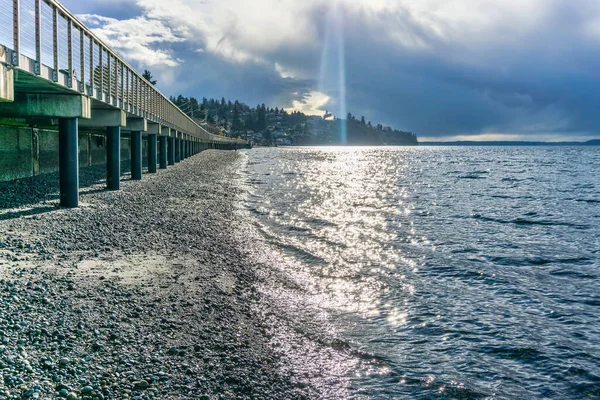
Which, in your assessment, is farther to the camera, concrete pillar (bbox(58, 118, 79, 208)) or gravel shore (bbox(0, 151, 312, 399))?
concrete pillar (bbox(58, 118, 79, 208))

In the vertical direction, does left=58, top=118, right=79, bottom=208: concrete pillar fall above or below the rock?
above

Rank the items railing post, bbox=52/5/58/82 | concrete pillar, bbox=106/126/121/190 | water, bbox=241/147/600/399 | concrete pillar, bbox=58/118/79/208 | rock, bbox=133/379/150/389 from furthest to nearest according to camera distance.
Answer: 1. concrete pillar, bbox=106/126/121/190
2. concrete pillar, bbox=58/118/79/208
3. railing post, bbox=52/5/58/82
4. water, bbox=241/147/600/399
5. rock, bbox=133/379/150/389

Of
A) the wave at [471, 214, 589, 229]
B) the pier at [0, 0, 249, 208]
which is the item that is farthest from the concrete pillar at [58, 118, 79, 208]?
the wave at [471, 214, 589, 229]

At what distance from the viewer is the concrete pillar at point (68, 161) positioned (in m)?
16.3

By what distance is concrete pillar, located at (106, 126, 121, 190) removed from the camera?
22672mm

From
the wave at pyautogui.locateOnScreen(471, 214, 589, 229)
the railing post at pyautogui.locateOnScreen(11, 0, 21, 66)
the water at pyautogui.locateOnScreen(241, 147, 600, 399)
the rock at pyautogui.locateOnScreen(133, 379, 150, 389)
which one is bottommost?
the water at pyautogui.locateOnScreen(241, 147, 600, 399)

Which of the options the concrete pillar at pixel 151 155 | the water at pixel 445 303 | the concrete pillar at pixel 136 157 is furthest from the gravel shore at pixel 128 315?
the concrete pillar at pixel 151 155

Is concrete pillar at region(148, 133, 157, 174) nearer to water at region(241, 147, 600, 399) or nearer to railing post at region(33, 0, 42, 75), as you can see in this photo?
water at region(241, 147, 600, 399)

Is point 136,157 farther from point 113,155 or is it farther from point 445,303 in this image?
point 445,303

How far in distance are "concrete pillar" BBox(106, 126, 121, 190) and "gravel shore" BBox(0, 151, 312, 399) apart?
868 cm

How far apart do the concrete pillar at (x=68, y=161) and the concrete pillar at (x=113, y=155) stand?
6.20m

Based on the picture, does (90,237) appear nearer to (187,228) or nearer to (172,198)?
(187,228)

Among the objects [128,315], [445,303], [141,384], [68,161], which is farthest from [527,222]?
[141,384]

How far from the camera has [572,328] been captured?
827cm
